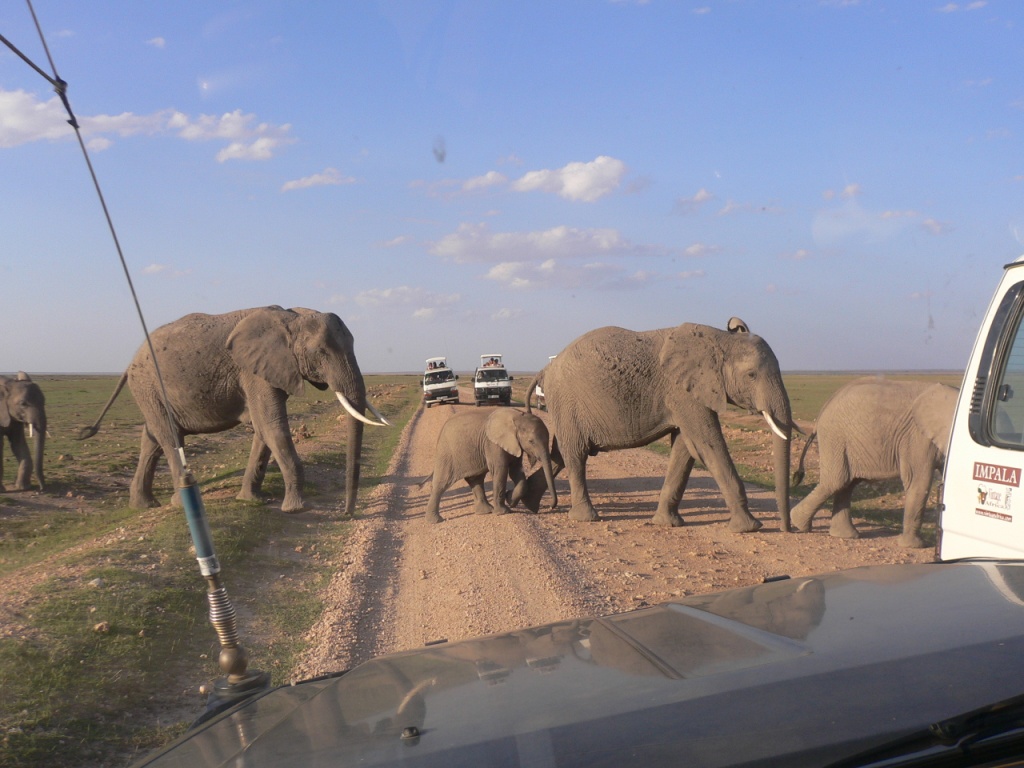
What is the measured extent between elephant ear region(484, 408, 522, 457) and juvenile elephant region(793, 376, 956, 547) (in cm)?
408

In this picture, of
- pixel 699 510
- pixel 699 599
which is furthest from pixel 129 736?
pixel 699 510

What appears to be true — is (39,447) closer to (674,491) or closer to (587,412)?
(587,412)

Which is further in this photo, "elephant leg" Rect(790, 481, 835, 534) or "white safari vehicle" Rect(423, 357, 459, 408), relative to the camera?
"white safari vehicle" Rect(423, 357, 459, 408)

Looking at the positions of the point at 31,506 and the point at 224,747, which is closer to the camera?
the point at 224,747

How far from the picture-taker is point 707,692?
2.14 m

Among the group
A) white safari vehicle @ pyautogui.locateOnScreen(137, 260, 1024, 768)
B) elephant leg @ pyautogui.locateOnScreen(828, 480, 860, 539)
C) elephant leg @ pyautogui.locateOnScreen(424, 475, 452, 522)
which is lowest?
elephant leg @ pyautogui.locateOnScreen(828, 480, 860, 539)

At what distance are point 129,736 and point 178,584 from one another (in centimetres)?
313

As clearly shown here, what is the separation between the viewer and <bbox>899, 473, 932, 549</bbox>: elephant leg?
977 cm

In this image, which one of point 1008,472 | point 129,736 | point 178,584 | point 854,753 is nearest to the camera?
point 854,753

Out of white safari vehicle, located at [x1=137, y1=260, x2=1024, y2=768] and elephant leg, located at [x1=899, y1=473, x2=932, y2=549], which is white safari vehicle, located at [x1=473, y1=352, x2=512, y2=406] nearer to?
elephant leg, located at [x1=899, y1=473, x2=932, y2=549]

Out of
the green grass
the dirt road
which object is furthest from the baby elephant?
the green grass

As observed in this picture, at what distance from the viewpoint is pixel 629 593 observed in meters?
7.70

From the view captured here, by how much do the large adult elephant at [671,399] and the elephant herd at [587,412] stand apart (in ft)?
0.07

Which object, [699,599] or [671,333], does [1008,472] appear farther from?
[671,333]
